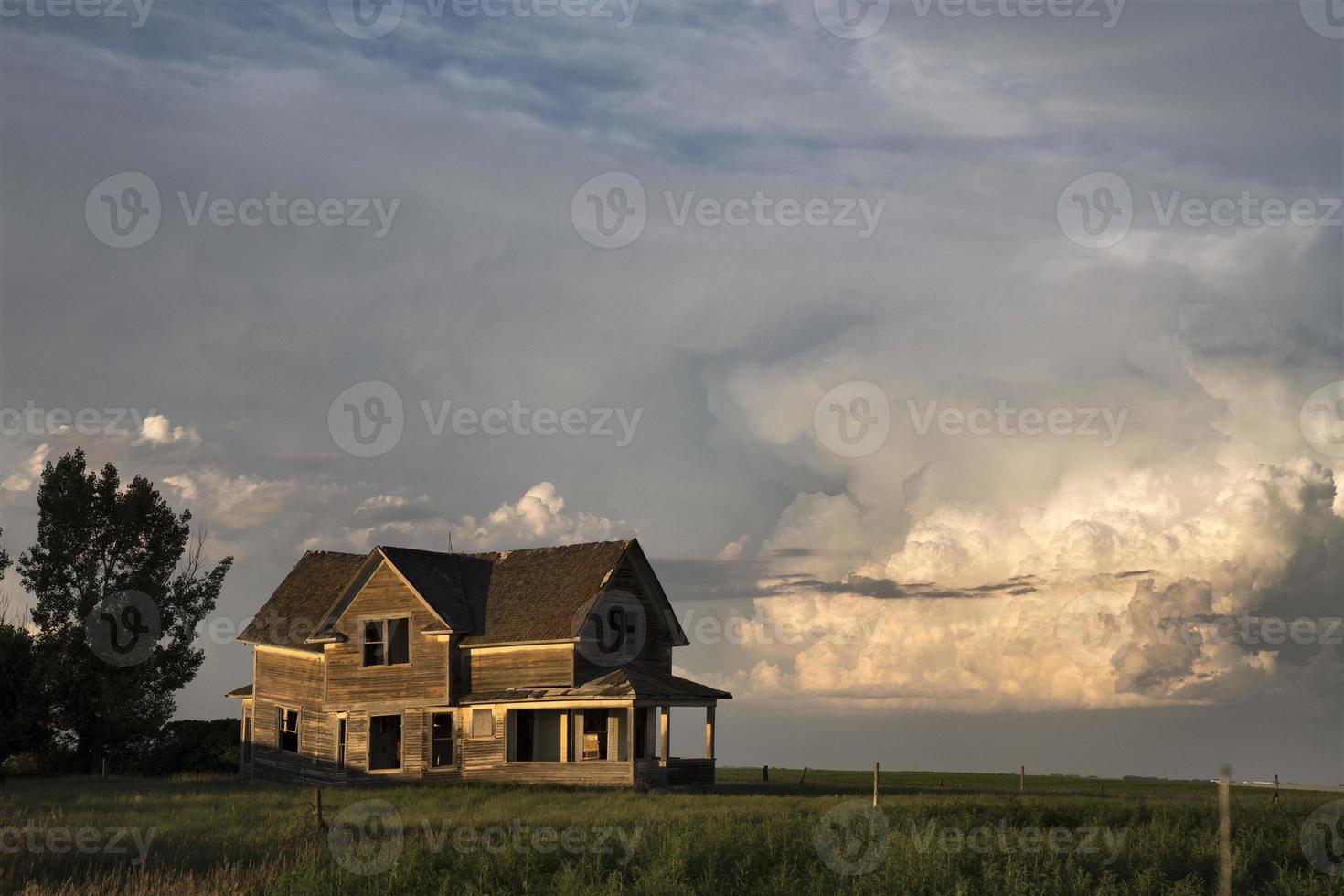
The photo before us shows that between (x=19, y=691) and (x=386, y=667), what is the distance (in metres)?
16.5

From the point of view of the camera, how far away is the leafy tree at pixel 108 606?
2210 inches

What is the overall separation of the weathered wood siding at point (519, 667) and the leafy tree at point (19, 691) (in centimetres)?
1884

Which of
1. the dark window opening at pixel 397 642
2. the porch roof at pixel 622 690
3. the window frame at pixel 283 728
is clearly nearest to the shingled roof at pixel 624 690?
the porch roof at pixel 622 690

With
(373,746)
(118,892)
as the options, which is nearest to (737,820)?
(118,892)

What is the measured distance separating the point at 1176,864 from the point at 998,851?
3583mm

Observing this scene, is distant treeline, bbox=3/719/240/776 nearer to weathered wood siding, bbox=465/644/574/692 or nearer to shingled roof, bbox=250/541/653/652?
shingled roof, bbox=250/541/653/652

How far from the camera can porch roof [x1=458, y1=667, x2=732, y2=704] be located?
4225cm

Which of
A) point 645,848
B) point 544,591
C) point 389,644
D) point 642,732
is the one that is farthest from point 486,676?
point 645,848

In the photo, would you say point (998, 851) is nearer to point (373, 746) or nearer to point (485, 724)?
point (485, 724)

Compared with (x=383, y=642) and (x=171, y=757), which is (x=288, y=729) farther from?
(x=171, y=757)

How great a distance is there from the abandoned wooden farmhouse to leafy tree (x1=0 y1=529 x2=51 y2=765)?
928 centimetres

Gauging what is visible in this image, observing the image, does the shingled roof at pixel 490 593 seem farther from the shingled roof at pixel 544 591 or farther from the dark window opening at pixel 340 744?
the dark window opening at pixel 340 744

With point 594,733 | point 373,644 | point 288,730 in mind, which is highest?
point 373,644

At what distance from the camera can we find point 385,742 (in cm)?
5156
